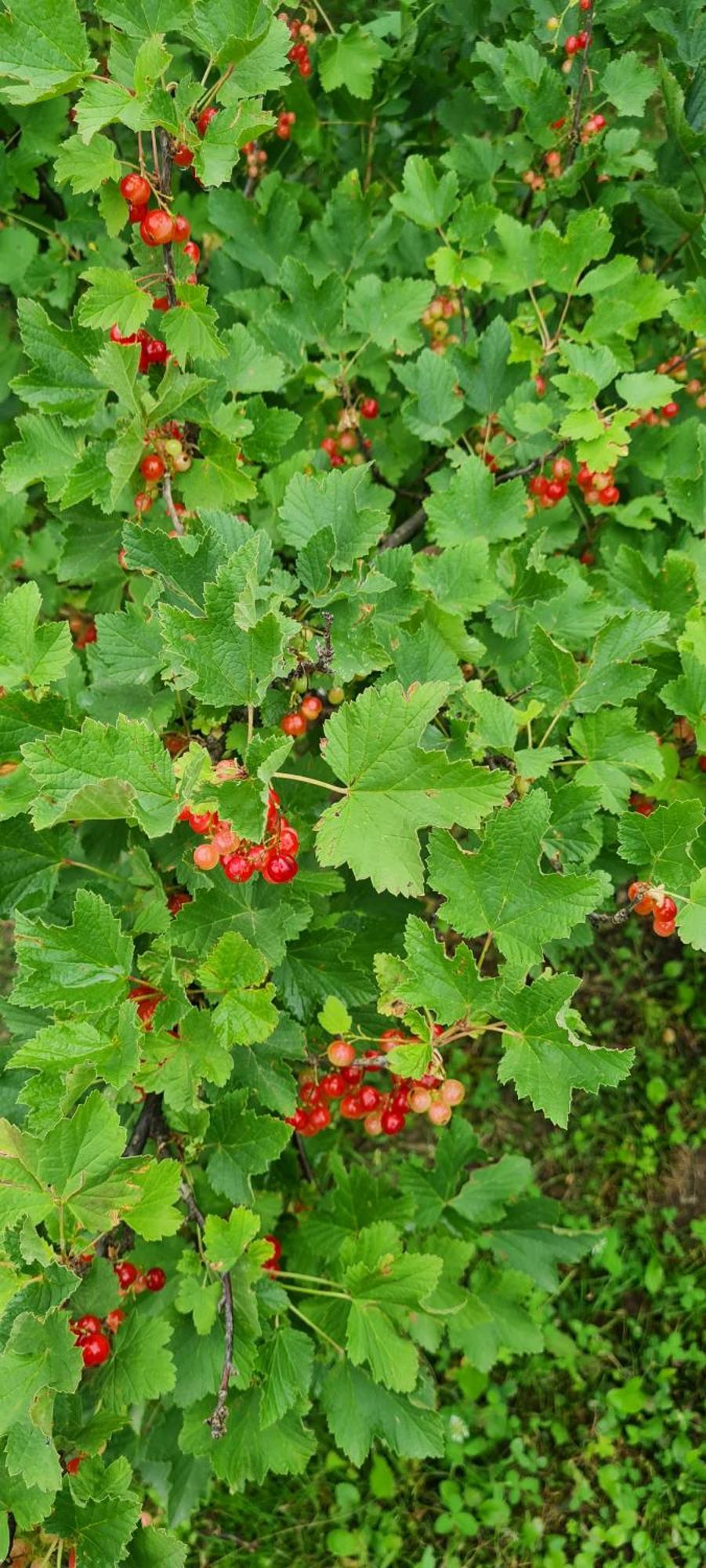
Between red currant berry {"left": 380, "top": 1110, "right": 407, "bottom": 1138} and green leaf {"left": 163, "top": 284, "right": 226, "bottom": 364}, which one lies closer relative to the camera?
green leaf {"left": 163, "top": 284, "right": 226, "bottom": 364}

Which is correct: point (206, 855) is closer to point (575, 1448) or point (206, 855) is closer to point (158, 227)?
point (158, 227)

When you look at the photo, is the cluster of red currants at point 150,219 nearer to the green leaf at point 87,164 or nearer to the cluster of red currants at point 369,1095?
the green leaf at point 87,164

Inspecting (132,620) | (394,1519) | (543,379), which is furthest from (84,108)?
(394,1519)

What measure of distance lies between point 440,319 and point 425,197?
0.81 ft

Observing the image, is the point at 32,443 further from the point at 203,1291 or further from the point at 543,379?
the point at 203,1291

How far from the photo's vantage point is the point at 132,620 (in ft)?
5.26

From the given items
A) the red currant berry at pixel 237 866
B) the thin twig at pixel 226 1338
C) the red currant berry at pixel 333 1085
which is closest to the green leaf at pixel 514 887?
the red currant berry at pixel 237 866

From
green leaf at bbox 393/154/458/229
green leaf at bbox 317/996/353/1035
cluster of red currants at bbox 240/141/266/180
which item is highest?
green leaf at bbox 393/154/458/229

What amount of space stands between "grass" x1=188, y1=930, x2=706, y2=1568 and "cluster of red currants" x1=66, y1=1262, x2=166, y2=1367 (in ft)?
4.81

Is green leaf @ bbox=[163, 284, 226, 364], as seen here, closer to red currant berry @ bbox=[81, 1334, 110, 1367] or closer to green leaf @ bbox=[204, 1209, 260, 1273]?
green leaf @ bbox=[204, 1209, 260, 1273]

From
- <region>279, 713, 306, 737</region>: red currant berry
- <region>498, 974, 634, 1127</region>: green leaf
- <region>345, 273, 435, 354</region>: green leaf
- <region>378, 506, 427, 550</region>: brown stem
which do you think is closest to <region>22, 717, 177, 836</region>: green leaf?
<region>279, 713, 306, 737</region>: red currant berry

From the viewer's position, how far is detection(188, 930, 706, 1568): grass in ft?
8.95

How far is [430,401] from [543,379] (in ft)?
0.78

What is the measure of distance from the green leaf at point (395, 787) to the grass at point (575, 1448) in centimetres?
212
